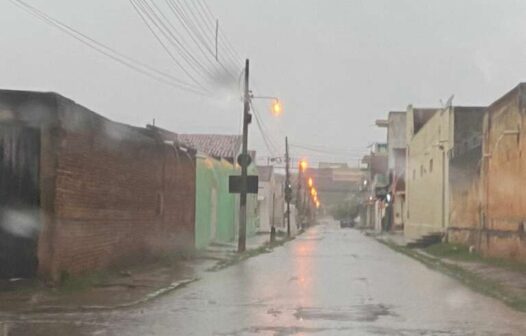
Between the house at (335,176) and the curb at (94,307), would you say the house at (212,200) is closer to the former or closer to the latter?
the curb at (94,307)

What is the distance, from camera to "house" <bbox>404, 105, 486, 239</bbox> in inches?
1544

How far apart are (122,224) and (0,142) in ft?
21.9

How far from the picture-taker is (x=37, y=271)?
55.6ft

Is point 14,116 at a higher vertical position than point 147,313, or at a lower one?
higher

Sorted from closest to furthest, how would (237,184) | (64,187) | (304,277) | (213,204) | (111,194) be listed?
(64,187) → (111,194) → (304,277) → (237,184) → (213,204)

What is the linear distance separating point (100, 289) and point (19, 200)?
251 centimetres

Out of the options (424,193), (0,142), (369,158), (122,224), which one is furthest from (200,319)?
(369,158)

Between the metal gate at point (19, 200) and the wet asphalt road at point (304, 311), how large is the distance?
2733 mm

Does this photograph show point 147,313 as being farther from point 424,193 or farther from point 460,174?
point 424,193

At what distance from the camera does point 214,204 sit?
137 feet

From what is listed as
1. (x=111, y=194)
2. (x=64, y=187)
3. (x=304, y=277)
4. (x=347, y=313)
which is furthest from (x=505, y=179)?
(x=64, y=187)

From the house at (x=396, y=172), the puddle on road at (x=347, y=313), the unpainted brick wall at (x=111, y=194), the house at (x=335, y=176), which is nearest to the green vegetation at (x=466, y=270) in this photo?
the puddle on road at (x=347, y=313)

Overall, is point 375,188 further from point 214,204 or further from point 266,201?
point 214,204

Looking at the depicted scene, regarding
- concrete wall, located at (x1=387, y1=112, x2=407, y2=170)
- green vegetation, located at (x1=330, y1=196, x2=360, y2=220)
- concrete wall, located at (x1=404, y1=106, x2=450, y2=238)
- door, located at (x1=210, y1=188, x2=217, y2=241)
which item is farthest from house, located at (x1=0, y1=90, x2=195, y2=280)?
green vegetation, located at (x1=330, y1=196, x2=360, y2=220)
